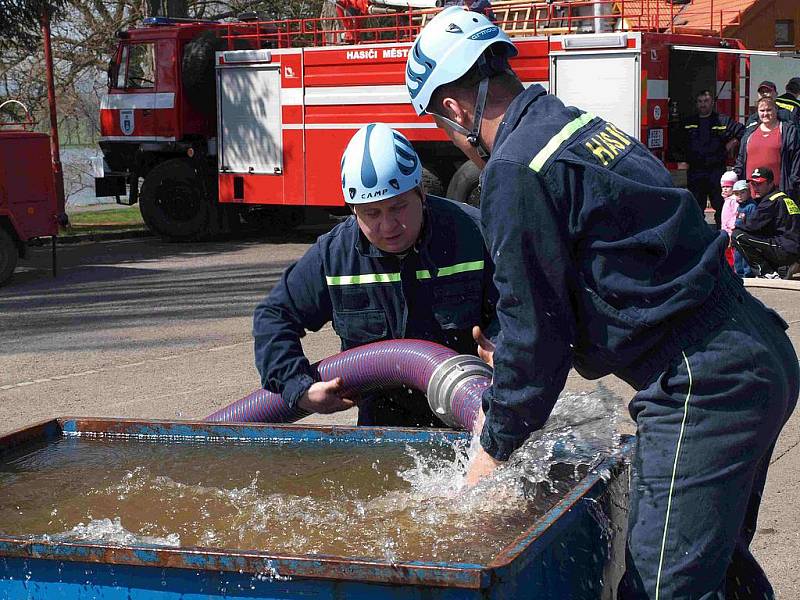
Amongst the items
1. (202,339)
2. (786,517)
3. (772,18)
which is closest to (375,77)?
(202,339)

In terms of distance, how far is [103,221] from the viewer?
22.0 m

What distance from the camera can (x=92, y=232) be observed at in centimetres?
1966

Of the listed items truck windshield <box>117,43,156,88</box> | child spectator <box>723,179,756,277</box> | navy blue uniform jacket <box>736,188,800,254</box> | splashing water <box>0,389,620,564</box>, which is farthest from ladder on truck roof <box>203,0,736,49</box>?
splashing water <box>0,389,620,564</box>

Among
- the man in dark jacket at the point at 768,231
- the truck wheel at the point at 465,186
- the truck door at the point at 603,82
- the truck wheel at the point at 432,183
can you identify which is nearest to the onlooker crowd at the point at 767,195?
the man in dark jacket at the point at 768,231

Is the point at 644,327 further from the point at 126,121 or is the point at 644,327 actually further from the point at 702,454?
the point at 126,121

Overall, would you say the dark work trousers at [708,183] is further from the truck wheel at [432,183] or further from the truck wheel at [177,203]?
the truck wheel at [177,203]

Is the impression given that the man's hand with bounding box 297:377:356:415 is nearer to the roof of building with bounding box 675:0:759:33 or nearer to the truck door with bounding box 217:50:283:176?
the truck door with bounding box 217:50:283:176

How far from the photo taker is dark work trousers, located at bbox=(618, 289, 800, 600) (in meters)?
2.68

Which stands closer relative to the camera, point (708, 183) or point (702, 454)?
point (702, 454)

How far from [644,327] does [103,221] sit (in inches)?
802

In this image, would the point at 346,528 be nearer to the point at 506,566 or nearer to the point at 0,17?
the point at 506,566

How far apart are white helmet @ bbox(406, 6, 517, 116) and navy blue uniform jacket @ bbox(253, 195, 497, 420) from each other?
1099 millimetres

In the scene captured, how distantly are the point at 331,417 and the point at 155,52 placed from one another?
12.8 m

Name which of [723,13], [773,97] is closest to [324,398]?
[773,97]
